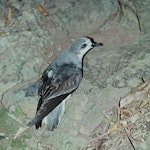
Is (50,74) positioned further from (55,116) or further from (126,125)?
(126,125)

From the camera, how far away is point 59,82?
5.59m

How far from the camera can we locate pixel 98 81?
5840 millimetres

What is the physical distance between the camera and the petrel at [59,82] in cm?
532

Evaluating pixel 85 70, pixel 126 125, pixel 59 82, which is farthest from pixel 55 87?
pixel 126 125

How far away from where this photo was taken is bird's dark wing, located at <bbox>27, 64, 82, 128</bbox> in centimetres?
525

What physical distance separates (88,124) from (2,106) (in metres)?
1.21

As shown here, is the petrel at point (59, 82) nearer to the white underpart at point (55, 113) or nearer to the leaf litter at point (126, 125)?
the white underpart at point (55, 113)

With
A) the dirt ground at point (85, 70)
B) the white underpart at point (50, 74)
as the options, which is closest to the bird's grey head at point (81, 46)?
the dirt ground at point (85, 70)

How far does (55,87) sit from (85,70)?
28.9 inches

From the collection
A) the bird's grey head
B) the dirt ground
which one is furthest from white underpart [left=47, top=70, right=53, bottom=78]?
the bird's grey head

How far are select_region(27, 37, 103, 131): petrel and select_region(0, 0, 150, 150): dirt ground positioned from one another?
143 mm

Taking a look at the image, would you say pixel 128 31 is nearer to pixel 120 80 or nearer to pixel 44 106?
pixel 120 80

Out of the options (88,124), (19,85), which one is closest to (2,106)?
(19,85)

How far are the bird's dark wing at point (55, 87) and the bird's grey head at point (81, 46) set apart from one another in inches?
10.4
